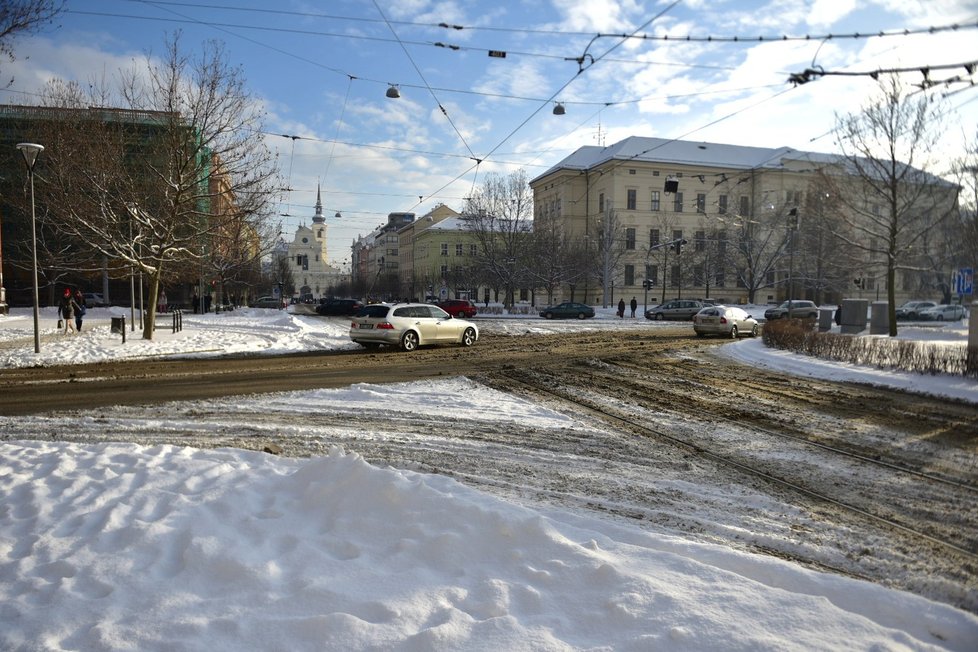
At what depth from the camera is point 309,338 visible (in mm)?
23531

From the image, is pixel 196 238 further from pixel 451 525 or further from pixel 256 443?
pixel 451 525

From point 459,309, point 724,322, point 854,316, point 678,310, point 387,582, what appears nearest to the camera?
point 387,582

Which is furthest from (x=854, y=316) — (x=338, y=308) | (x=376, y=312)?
(x=338, y=308)

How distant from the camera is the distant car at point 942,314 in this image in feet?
143

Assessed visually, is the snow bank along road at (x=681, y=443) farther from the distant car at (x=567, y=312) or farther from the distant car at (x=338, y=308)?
the distant car at (x=338, y=308)

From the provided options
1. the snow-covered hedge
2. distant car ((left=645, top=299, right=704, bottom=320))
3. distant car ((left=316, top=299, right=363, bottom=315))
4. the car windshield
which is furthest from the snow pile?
distant car ((left=316, top=299, right=363, bottom=315))

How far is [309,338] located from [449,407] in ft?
50.0

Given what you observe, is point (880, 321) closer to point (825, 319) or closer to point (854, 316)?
point (854, 316)

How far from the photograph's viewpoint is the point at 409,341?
1973 cm

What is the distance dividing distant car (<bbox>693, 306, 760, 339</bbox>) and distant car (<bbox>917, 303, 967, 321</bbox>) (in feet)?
84.1

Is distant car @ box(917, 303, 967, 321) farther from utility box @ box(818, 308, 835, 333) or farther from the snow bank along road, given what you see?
the snow bank along road

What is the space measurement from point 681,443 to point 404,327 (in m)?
13.1

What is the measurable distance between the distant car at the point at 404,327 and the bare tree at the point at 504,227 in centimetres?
3559

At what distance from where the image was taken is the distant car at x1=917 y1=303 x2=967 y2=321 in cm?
4356
